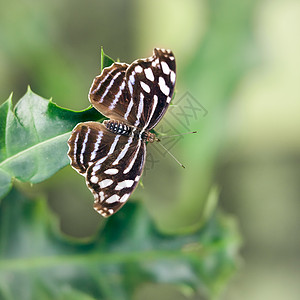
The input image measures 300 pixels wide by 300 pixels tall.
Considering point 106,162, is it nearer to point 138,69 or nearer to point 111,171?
point 111,171

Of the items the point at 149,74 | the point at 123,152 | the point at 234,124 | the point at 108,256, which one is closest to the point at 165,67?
the point at 149,74

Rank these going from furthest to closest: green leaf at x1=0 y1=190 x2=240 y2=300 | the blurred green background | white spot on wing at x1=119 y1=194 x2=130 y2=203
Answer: the blurred green background < green leaf at x1=0 y1=190 x2=240 y2=300 < white spot on wing at x1=119 y1=194 x2=130 y2=203

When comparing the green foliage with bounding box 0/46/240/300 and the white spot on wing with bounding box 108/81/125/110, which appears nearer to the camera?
the white spot on wing with bounding box 108/81/125/110

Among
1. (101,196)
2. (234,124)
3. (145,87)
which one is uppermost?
(145,87)

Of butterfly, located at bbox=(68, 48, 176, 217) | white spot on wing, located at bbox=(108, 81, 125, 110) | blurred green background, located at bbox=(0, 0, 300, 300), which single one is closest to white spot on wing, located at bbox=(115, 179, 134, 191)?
butterfly, located at bbox=(68, 48, 176, 217)

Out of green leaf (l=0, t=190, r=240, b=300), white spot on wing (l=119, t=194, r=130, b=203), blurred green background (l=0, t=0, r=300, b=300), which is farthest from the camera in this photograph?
blurred green background (l=0, t=0, r=300, b=300)

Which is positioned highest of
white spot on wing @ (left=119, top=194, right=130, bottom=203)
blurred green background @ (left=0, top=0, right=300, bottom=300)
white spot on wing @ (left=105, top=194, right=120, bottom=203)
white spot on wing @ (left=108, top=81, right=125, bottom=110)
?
white spot on wing @ (left=108, top=81, right=125, bottom=110)

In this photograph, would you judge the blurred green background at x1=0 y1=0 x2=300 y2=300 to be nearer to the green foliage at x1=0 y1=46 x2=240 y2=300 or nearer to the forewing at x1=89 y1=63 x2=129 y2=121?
the green foliage at x1=0 y1=46 x2=240 y2=300

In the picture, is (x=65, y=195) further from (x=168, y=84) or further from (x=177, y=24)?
(x=168, y=84)
